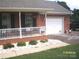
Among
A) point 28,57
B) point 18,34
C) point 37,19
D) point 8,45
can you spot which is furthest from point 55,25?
point 28,57

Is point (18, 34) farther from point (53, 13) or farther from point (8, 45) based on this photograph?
point (53, 13)

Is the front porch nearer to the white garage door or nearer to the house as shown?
the house

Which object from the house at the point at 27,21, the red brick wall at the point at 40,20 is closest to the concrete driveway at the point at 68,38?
the red brick wall at the point at 40,20

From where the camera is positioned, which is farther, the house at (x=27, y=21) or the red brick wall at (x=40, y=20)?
the red brick wall at (x=40, y=20)

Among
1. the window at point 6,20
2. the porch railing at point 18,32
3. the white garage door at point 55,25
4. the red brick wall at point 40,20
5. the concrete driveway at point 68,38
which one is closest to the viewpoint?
the porch railing at point 18,32

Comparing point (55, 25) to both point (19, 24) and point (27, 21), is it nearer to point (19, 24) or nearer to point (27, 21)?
point (27, 21)

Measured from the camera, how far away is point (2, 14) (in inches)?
932

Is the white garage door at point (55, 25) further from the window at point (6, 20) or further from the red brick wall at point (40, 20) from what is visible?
the window at point (6, 20)

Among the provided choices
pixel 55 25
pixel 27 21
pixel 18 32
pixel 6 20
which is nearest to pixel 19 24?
pixel 18 32

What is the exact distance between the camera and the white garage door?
100 feet

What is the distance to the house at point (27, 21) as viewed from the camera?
20.8m

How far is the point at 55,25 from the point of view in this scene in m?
31.1

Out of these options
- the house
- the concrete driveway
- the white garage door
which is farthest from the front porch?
the white garage door

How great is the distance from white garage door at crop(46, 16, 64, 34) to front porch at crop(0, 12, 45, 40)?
2.64 m
